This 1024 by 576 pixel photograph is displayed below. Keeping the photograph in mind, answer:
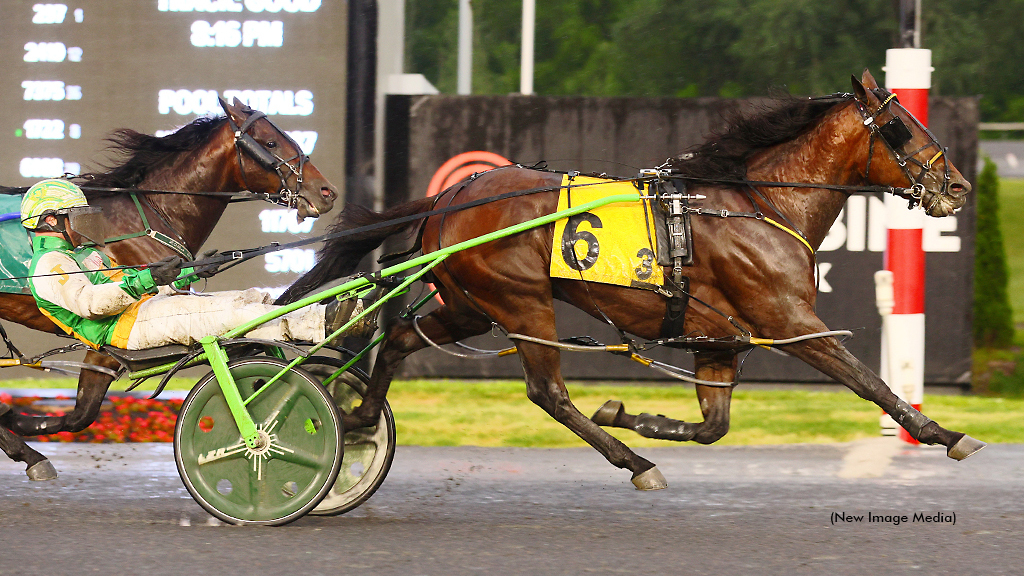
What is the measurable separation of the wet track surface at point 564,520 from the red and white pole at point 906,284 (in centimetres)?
54

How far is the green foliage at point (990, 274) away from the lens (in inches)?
372

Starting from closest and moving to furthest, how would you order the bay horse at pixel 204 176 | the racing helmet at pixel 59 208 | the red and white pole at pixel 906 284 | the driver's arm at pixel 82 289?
1. the driver's arm at pixel 82 289
2. the racing helmet at pixel 59 208
3. the bay horse at pixel 204 176
4. the red and white pole at pixel 906 284

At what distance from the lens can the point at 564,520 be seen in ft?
16.3

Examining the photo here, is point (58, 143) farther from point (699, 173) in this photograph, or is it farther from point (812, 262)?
point (812, 262)

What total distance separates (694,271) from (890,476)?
2.05 meters

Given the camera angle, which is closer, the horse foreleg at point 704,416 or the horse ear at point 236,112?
the horse foreleg at point 704,416

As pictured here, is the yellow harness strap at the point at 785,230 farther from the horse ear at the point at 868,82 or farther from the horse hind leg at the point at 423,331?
the horse hind leg at the point at 423,331

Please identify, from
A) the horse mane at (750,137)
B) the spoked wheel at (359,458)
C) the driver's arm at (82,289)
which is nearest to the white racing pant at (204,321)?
the driver's arm at (82,289)

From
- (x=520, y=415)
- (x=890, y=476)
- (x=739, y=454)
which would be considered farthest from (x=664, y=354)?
(x=890, y=476)

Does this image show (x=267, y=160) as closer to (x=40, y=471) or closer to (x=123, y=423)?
(x=40, y=471)

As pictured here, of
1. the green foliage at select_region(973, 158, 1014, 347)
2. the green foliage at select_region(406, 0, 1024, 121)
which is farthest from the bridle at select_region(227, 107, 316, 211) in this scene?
the green foliage at select_region(406, 0, 1024, 121)

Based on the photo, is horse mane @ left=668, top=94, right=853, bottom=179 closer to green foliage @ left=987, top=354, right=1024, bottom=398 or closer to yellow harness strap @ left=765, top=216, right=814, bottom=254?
yellow harness strap @ left=765, top=216, right=814, bottom=254

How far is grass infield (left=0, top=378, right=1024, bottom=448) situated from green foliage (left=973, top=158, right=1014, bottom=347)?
1.14 m

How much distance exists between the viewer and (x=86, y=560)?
13.9 feet
